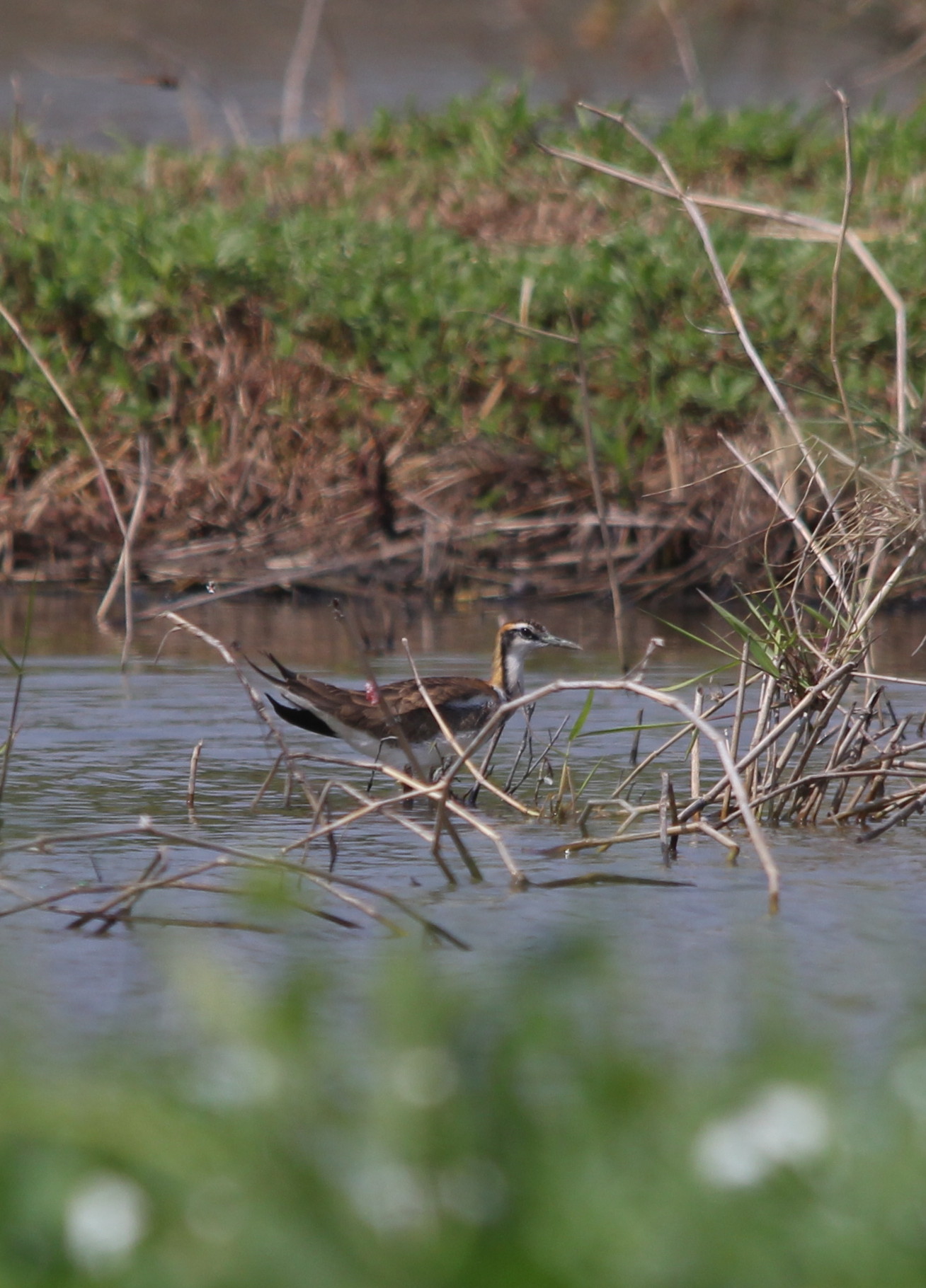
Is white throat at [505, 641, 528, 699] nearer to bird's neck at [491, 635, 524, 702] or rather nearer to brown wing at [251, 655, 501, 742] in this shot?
bird's neck at [491, 635, 524, 702]

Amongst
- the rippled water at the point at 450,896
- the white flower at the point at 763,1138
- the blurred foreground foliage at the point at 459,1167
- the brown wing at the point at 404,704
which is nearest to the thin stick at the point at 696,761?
the rippled water at the point at 450,896

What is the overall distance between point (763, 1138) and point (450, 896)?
274 cm

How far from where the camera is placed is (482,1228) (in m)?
1.96

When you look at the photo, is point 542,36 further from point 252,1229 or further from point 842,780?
point 252,1229

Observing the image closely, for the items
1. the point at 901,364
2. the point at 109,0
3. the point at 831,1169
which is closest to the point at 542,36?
the point at 901,364

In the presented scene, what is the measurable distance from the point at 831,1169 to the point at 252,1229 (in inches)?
22.3

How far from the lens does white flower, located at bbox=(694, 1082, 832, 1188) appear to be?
2.00m

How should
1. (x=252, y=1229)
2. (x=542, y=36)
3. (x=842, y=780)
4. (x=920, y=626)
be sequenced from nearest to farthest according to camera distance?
(x=252, y=1229)
(x=842, y=780)
(x=920, y=626)
(x=542, y=36)

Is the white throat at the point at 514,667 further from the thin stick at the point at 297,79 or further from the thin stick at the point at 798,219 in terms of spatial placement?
the thin stick at the point at 297,79

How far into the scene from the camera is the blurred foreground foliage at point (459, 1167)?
1911 mm

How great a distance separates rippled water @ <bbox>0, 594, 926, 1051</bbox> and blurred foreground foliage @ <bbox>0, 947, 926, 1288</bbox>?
189 mm

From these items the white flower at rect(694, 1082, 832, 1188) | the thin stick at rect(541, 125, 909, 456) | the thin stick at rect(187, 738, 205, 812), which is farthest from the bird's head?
the white flower at rect(694, 1082, 832, 1188)

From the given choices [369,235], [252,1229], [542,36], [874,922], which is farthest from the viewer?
[542,36]

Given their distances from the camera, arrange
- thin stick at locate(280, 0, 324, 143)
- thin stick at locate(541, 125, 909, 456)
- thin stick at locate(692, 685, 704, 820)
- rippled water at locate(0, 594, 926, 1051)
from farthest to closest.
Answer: thin stick at locate(280, 0, 324, 143)
thin stick at locate(692, 685, 704, 820)
thin stick at locate(541, 125, 909, 456)
rippled water at locate(0, 594, 926, 1051)
